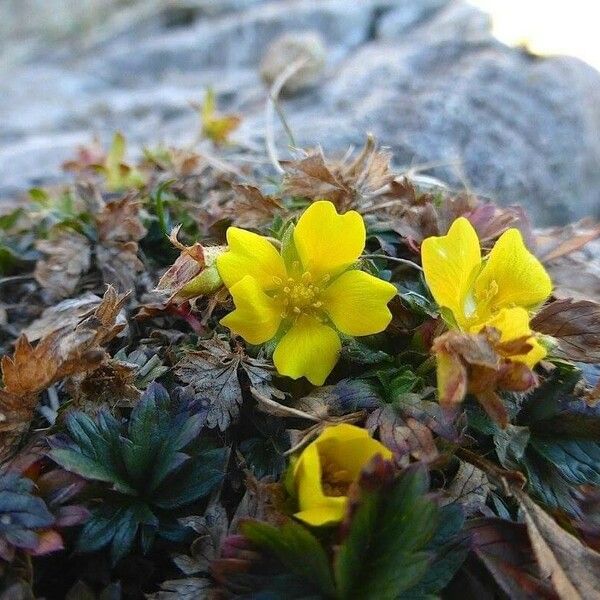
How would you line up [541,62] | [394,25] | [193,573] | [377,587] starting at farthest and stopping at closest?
[394,25], [541,62], [193,573], [377,587]

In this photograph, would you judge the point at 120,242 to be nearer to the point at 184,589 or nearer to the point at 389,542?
the point at 184,589

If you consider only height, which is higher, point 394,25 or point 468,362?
point 468,362

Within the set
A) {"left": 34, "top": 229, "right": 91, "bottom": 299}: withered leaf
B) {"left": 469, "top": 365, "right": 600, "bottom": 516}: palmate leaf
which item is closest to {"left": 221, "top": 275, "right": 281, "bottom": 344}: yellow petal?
{"left": 469, "top": 365, "right": 600, "bottom": 516}: palmate leaf

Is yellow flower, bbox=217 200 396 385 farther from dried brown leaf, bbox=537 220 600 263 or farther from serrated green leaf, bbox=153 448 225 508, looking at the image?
dried brown leaf, bbox=537 220 600 263

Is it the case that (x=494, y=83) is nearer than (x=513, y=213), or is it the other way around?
(x=513, y=213)

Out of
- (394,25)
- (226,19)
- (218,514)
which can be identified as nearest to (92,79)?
(226,19)

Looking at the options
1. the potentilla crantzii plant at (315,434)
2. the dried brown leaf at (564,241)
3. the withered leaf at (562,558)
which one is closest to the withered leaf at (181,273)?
the potentilla crantzii plant at (315,434)

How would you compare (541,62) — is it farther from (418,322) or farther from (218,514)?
(218,514)

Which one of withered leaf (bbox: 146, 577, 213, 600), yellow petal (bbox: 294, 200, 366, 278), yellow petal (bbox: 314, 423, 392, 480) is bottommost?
withered leaf (bbox: 146, 577, 213, 600)
